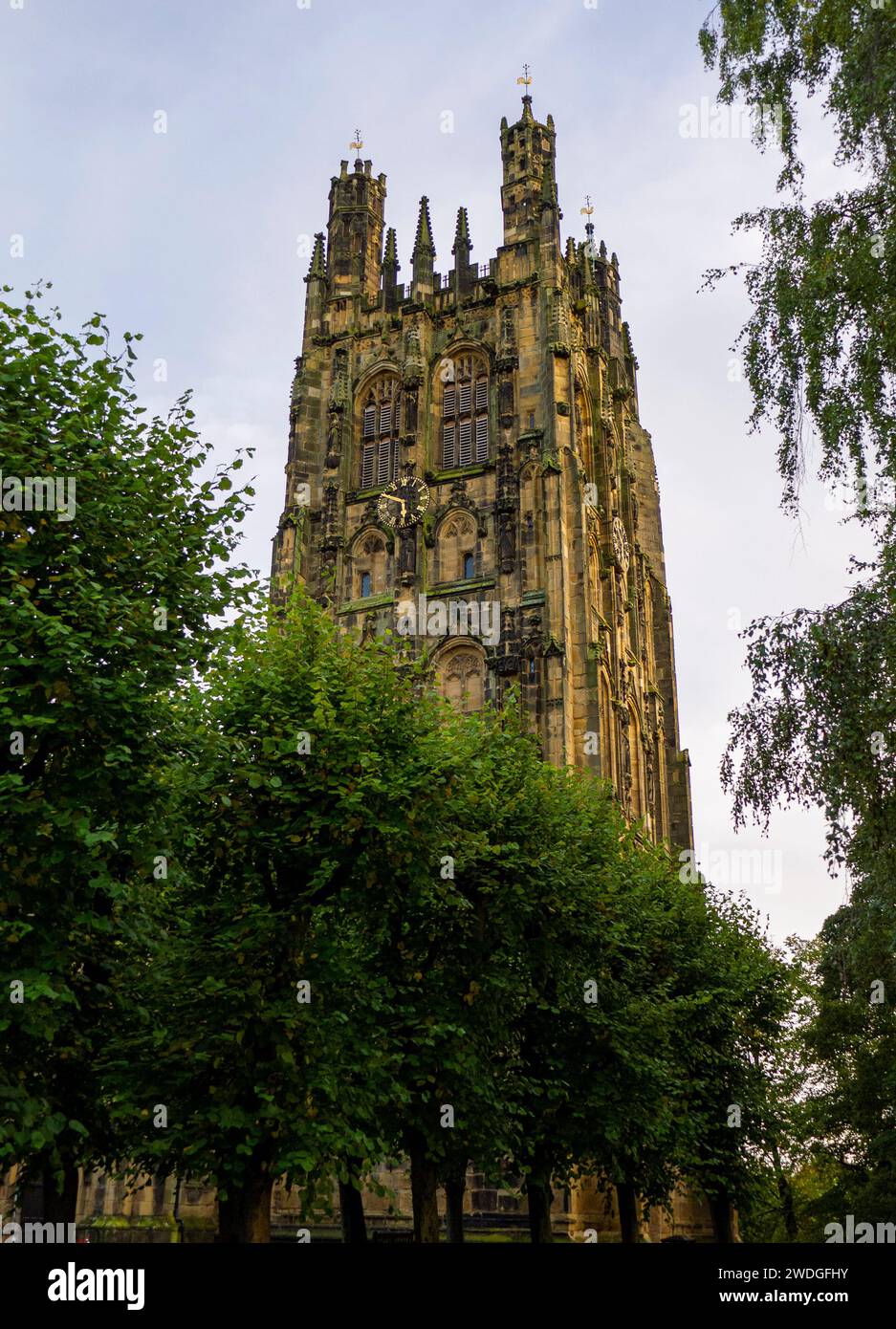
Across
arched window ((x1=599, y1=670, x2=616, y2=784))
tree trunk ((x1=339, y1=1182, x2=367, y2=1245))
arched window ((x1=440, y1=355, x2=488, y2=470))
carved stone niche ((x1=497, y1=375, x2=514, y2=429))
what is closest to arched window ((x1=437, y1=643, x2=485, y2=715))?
arched window ((x1=599, y1=670, x2=616, y2=784))

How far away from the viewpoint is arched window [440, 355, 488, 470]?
55.6 meters

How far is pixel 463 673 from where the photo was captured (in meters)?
50.6

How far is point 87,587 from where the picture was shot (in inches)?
633

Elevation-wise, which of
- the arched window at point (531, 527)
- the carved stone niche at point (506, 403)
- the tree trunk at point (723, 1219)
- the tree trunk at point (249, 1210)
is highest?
the carved stone niche at point (506, 403)

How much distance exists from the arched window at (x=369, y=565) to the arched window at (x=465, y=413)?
4.72 m

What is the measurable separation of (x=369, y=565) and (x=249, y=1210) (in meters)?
39.7

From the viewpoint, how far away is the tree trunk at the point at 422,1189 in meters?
22.0

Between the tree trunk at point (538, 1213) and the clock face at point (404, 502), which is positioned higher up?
the clock face at point (404, 502)

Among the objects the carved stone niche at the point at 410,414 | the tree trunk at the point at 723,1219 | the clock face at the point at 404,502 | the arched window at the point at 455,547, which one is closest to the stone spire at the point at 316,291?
the carved stone niche at the point at 410,414

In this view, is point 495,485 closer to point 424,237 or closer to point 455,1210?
point 424,237

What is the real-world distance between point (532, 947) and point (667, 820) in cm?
3803

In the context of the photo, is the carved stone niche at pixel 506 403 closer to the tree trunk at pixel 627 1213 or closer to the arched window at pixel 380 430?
the arched window at pixel 380 430

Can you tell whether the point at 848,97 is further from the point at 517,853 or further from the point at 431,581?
the point at 431,581

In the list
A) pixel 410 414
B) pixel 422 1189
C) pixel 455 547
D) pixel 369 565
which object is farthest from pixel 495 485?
pixel 422 1189
